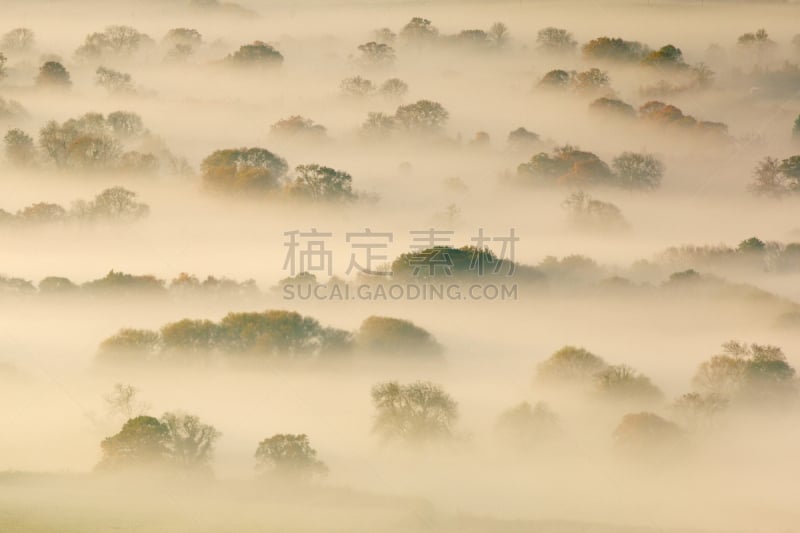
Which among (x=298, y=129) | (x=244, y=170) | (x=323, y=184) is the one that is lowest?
(x=323, y=184)

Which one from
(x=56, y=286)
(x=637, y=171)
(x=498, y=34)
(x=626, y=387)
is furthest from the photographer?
(x=498, y=34)

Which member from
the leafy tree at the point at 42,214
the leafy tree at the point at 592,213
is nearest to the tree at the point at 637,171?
the leafy tree at the point at 592,213

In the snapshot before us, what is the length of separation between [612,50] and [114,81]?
34787mm

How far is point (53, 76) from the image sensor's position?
99062mm

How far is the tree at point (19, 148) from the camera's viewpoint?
289 ft

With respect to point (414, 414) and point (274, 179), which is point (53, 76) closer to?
point (274, 179)

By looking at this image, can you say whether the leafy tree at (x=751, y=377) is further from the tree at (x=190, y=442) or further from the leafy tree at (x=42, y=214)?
the leafy tree at (x=42, y=214)

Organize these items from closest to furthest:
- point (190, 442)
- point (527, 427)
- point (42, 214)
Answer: point (190, 442)
point (527, 427)
point (42, 214)

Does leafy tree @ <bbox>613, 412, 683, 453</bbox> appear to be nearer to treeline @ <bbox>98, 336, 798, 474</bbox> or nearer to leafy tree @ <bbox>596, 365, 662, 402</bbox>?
treeline @ <bbox>98, 336, 798, 474</bbox>

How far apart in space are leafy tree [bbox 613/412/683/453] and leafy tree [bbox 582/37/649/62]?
57.3 metres

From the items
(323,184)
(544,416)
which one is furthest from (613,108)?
(544,416)

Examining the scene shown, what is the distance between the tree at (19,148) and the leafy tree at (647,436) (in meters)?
47.0

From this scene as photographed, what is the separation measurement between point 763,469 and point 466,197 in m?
38.6

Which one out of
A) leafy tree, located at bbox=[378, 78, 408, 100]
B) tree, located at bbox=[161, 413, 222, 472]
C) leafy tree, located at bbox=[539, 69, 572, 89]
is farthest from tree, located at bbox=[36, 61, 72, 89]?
tree, located at bbox=[161, 413, 222, 472]
